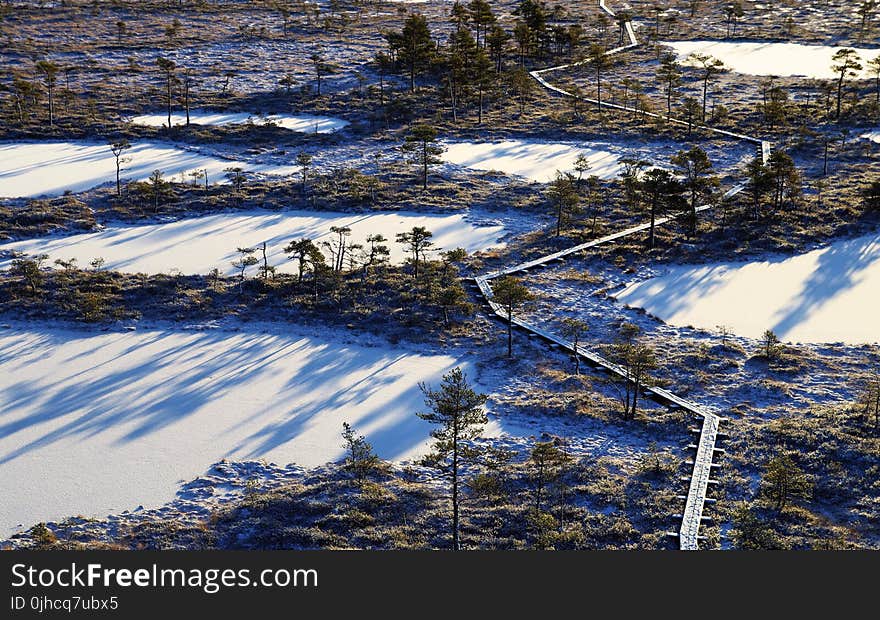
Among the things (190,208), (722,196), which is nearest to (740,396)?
(722,196)

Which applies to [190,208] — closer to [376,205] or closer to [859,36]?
[376,205]

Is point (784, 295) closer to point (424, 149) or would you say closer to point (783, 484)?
point (783, 484)

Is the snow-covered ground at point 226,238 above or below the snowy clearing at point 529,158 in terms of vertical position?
below

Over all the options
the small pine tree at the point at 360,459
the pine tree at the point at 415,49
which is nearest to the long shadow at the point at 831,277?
the small pine tree at the point at 360,459

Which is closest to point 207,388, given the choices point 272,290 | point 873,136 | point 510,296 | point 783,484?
point 272,290

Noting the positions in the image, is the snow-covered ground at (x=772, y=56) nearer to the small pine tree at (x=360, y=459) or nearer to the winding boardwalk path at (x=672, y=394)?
the winding boardwalk path at (x=672, y=394)

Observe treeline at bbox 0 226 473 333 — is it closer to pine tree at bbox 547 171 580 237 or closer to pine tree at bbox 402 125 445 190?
pine tree at bbox 547 171 580 237
